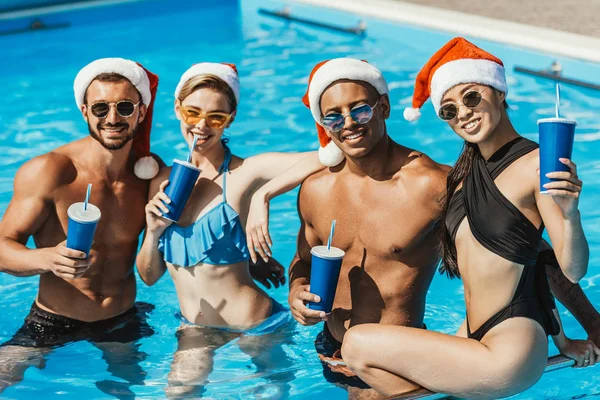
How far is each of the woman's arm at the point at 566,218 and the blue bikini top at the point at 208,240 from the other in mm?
1761

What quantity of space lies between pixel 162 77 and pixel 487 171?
8.06m

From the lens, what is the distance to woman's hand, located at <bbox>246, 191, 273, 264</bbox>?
14.0 feet

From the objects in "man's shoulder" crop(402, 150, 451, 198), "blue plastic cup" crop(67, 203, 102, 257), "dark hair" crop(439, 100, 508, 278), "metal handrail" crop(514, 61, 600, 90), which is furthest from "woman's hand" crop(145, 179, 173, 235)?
"metal handrail" crop(514, 61, 600, 90)

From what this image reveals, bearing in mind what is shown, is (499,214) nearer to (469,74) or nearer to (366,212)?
(469,74)


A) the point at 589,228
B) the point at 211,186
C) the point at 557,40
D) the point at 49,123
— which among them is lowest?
the point at 211,186

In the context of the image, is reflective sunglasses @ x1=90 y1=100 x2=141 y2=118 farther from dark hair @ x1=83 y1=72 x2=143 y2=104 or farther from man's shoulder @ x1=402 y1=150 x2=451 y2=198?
man's shoulder @ x1=402 y1=150 x2=451 y2=198

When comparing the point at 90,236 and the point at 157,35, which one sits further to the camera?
the point at 157,35

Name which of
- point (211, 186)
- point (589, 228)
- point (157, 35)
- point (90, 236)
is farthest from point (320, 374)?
point (157, 35)

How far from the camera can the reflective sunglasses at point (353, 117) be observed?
420 cm

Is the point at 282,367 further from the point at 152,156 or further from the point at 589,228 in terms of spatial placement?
the point at 589,228

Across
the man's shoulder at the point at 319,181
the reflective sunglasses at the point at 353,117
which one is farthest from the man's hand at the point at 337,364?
the reflective sunglasses at the point at 353,117

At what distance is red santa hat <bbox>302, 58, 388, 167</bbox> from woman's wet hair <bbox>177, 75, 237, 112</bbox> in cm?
58

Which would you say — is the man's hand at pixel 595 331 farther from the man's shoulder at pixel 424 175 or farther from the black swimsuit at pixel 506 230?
the man's shoulder at pixel 424 175

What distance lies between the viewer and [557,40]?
10414mm
